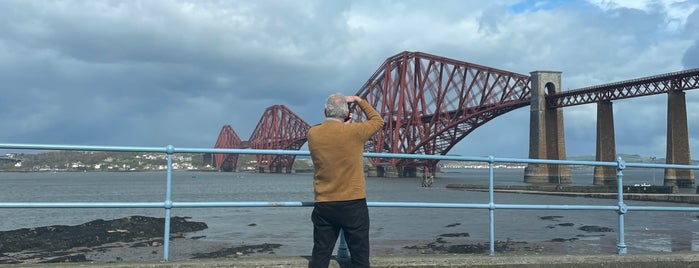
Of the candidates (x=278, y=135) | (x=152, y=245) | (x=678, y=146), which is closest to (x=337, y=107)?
(x=152, y=245)

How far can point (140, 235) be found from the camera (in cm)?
1672

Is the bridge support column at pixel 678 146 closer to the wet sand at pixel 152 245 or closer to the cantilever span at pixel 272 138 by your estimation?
the wet sand at pixel 152 245

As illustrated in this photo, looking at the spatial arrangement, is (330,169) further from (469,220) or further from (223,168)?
(223,168)

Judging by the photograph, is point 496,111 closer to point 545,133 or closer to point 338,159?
point 545,133

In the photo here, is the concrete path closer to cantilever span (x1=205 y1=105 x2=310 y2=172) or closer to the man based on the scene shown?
the man

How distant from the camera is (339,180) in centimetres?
414

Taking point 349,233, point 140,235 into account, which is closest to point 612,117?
point 140,235

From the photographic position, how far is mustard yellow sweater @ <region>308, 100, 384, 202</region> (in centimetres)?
412

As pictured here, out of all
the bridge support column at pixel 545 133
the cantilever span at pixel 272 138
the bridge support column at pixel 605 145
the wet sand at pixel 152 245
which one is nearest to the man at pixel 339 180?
the wet sand at pixel 152 245

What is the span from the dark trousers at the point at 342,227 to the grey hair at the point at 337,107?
0.61 meters

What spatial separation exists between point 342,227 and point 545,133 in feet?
241

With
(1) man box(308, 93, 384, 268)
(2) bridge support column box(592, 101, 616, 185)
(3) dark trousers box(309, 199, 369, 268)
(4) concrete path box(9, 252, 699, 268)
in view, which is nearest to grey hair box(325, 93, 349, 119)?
(1) man box(308, 93, 384, 268)

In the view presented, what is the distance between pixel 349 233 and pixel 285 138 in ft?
443

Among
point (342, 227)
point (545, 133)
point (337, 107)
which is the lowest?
point (342, 227)
